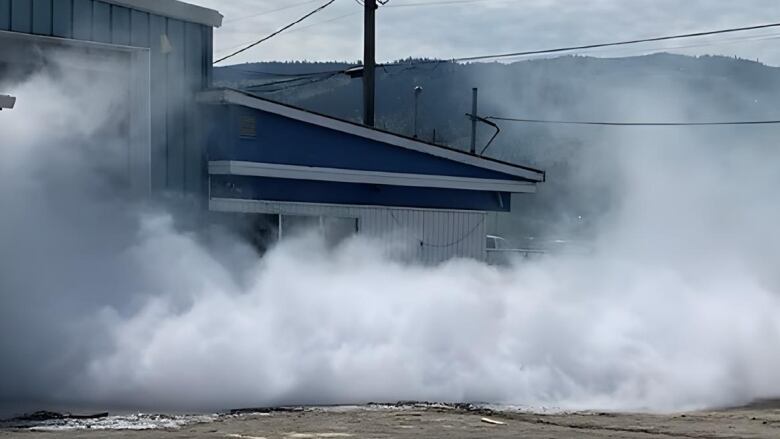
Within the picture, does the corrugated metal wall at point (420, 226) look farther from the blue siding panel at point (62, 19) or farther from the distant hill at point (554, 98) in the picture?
the distant hill at point (554, 98)

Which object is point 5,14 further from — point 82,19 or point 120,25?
point 120,25

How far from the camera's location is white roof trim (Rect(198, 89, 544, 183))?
734 inches

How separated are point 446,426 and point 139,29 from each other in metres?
8.08

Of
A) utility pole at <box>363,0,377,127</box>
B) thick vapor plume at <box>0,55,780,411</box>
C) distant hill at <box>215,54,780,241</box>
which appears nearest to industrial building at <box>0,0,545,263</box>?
thick vapor plume at <box>0,55,780,411</box>

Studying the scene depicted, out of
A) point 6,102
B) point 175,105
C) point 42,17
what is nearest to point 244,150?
point 175,105

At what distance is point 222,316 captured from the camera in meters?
15.2

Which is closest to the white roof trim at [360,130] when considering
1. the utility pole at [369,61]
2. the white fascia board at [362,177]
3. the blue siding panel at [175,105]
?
the white fascia board at [362,177]

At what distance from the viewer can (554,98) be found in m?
87.9

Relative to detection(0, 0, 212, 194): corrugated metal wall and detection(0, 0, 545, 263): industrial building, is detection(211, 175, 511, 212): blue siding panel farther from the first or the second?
detection(0, 0, 212, 194): corrugated metal wall

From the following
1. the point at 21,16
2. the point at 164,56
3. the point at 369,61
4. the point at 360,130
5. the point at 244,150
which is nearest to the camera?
the point at 21,16

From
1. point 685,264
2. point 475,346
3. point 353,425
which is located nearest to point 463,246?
point 685,264

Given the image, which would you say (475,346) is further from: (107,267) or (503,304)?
(107,267)

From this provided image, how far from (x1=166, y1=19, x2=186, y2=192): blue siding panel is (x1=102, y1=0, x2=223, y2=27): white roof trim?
15cm

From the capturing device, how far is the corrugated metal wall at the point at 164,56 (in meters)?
16.4
